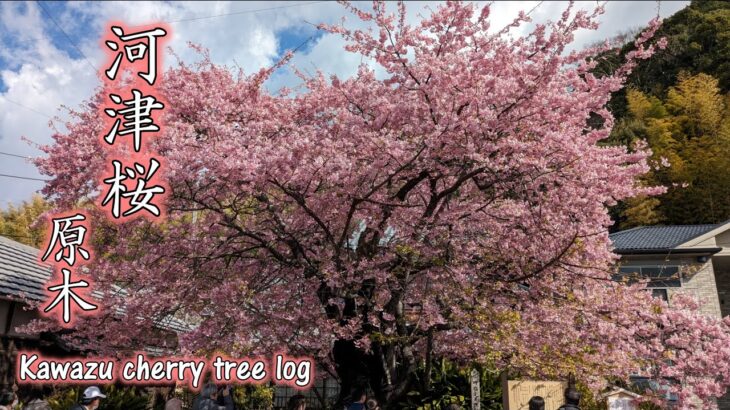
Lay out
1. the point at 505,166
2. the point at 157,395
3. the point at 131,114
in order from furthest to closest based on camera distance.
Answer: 1. the point at 157,395
2. the point at 131,114
3. the point at 505,166

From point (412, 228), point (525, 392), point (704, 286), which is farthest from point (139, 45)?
point (704, 286)

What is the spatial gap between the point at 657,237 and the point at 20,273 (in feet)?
63.9

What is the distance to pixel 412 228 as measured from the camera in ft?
26.5

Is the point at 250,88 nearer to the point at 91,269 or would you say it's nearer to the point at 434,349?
the point at 91,269

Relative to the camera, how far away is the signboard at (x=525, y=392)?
7852 millimetres

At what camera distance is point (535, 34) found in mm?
8000

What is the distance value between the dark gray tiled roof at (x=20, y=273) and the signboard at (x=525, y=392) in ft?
28.5

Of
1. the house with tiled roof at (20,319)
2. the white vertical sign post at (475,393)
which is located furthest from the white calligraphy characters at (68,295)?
the white vertical sign post at (475,393)

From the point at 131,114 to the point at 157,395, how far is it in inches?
362

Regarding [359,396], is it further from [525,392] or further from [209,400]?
[525,392]

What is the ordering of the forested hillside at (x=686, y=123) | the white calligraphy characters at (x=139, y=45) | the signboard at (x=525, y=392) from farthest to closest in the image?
1. the forested hillside at (x=686, y=123)
2. the white calligraphy characters at (x=139, y=45)
3. the signboard at (x=525, y=392)

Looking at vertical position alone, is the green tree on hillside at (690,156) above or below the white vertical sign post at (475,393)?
above

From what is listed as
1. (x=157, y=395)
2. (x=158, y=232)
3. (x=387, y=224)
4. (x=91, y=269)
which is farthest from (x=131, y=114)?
(x=157, y=395)

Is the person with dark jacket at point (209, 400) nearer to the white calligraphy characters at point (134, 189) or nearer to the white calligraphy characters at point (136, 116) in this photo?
the white calligraphy characters at point (134, 189)
